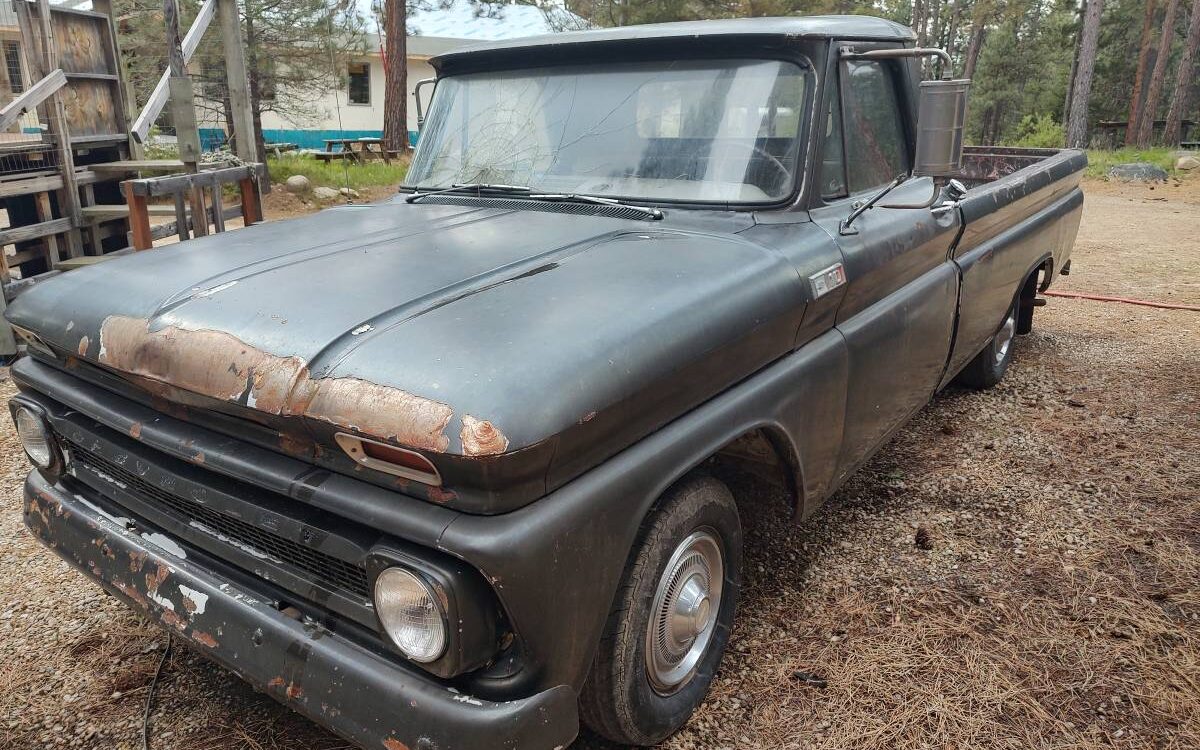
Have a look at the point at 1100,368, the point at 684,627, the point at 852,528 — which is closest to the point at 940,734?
the point at 684,627

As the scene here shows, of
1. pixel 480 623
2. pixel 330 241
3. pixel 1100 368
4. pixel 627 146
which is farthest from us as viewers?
pixel 1100 368

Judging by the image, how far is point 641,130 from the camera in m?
2.91

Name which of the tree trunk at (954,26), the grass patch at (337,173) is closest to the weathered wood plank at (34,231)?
the grass patch at (337,173)

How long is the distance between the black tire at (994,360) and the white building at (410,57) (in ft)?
55.4

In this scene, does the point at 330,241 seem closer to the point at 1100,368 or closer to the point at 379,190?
the point at 1100,368

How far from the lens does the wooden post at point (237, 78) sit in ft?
24.6

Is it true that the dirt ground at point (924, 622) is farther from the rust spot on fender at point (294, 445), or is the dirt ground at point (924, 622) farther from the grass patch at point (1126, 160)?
the grass patch at point (1126, 160)

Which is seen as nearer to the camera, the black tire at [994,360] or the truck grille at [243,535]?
the truck grille at [243,535]

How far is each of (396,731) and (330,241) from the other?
64.9 inches

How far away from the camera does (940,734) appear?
92.6 inches

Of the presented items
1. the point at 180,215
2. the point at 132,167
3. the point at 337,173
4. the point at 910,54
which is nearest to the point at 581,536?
the point at 910,54

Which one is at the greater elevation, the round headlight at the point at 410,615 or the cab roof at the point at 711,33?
the cab roof at the point at 711,33

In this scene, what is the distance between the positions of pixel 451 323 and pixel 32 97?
5.97 m

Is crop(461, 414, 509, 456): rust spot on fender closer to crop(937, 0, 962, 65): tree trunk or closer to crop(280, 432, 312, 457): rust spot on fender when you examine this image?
crop(280, 432, 312, 457): rust spot on fender
